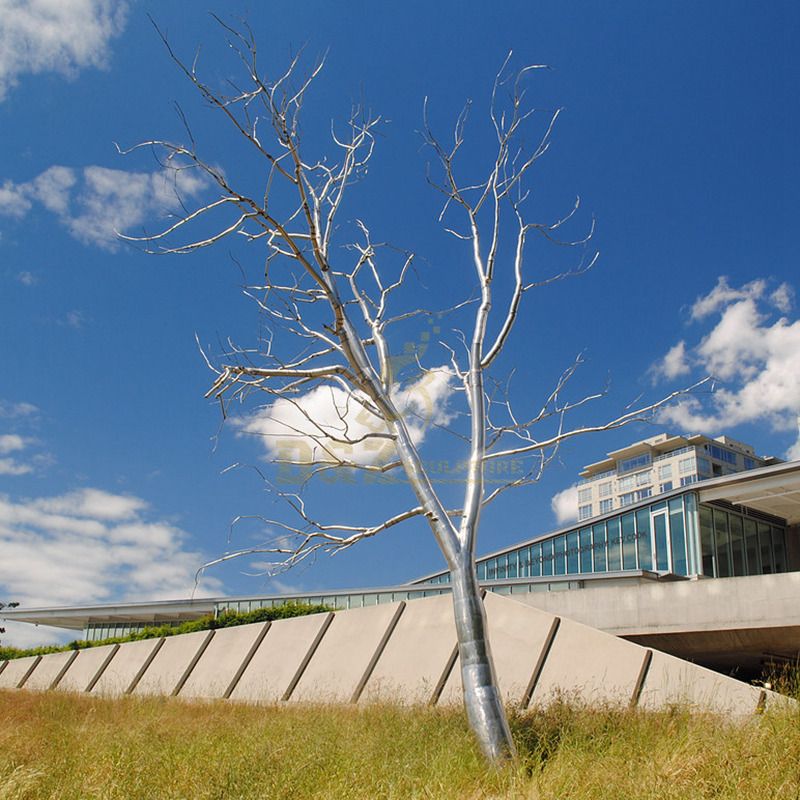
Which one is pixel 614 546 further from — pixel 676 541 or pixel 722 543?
pixel 722 543

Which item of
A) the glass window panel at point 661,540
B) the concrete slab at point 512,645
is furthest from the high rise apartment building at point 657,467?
Answer: the concrete slab at point 512,645

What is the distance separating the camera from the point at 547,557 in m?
37.8

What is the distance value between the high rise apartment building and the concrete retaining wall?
83974mm

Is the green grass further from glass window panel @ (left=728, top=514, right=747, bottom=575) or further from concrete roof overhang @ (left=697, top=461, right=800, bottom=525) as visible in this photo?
glass window panel @ (left=728, top=514, right=747, bottom=575)

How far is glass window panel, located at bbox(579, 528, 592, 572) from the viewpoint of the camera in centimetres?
3547

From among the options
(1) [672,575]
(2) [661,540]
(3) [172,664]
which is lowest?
(3) [172,664]

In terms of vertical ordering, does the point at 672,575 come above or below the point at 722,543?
below

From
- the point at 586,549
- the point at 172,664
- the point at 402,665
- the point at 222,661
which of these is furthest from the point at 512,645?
the point at 586,549

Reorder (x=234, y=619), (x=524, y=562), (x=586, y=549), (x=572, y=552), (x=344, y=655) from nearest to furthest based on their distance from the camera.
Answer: (x=344, y=655), (x=234, y=619), (x=586, y=549), (x=572, y=552), (x=524, y=562)

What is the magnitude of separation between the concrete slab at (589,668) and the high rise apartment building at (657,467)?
284ft

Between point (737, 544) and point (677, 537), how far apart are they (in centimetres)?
266

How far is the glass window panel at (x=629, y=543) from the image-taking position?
3338 centimetres

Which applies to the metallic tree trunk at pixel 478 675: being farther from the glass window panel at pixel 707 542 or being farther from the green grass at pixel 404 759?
the glass window panel at pixel 707 542

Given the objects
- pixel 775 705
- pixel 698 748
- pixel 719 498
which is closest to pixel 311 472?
pixel 698 748
